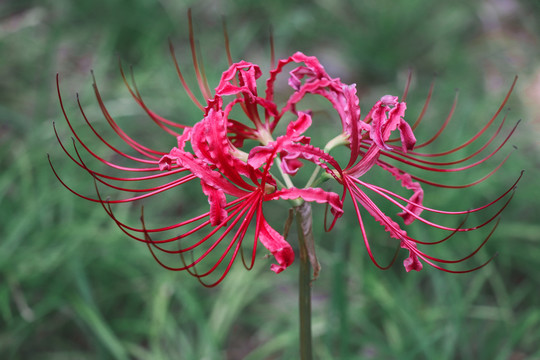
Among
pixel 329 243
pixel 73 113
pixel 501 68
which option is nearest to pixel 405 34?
pixel 501 68

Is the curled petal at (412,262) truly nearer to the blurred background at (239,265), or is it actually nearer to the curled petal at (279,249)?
the curled petal at (279,249)

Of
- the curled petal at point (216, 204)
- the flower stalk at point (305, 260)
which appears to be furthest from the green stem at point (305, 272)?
the curled petal at point (216, 204)

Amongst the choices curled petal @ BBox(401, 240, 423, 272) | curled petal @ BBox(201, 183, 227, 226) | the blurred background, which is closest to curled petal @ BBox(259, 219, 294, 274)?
curled petal @ BBox(201, 183, 227, 226)

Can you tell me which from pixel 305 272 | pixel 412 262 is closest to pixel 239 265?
pixel 305 272

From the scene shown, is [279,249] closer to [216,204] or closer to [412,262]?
[216,204]

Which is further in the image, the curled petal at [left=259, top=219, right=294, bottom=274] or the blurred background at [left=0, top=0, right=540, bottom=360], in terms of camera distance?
the blurred background at [left=0, top=0, right=540, bottom=360]

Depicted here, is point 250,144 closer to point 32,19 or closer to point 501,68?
point 32,19

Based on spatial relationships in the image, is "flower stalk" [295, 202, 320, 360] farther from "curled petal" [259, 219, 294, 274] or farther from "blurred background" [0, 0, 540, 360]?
"blurred background" [0, 0, 540, 360]
